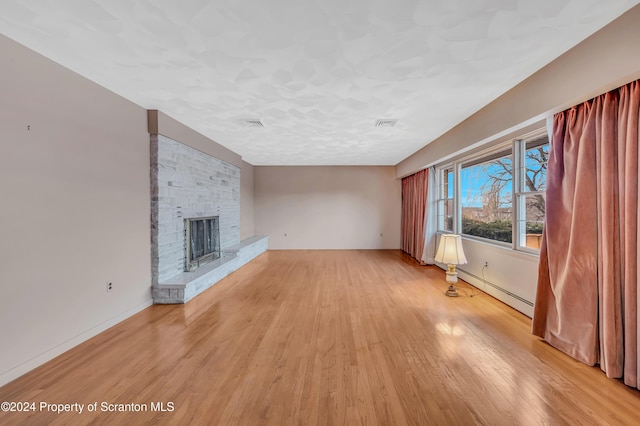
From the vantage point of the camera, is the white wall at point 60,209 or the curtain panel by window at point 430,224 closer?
the white wall at point 60,209

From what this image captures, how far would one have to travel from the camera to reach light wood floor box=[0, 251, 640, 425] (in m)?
1.55

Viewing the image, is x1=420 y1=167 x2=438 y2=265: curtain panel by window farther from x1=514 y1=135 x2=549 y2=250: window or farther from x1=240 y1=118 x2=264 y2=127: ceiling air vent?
x1=240 y1=118 x2=264 y2=127: ceiling air vent

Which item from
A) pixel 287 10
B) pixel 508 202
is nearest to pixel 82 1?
pixel 287 10

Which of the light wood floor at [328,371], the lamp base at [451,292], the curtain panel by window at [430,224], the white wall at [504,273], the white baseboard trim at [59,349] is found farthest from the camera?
the curtain panel by window at [430,224]

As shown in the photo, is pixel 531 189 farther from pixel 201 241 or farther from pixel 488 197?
pixel 201 241

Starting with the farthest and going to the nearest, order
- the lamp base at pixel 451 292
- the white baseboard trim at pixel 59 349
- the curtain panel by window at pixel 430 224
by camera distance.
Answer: the curtain panel by window at pixel 430 224, the lamp base at pixel 451 292, the white baseboard trim at pixel 59 349

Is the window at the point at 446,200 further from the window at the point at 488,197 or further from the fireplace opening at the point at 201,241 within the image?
the fireplace opening at the point at 201,241

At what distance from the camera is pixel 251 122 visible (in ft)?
11.9

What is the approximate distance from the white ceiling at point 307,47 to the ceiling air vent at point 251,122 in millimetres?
280

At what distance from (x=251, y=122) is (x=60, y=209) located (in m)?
2.31

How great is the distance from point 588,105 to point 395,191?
218 inches

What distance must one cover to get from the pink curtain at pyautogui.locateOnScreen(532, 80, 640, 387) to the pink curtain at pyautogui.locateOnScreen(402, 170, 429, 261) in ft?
10.8

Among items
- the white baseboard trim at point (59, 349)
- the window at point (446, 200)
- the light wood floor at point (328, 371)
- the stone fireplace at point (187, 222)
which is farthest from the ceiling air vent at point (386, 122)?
the white baseboard trim at point (59, 349)

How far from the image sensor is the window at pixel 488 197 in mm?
3549
